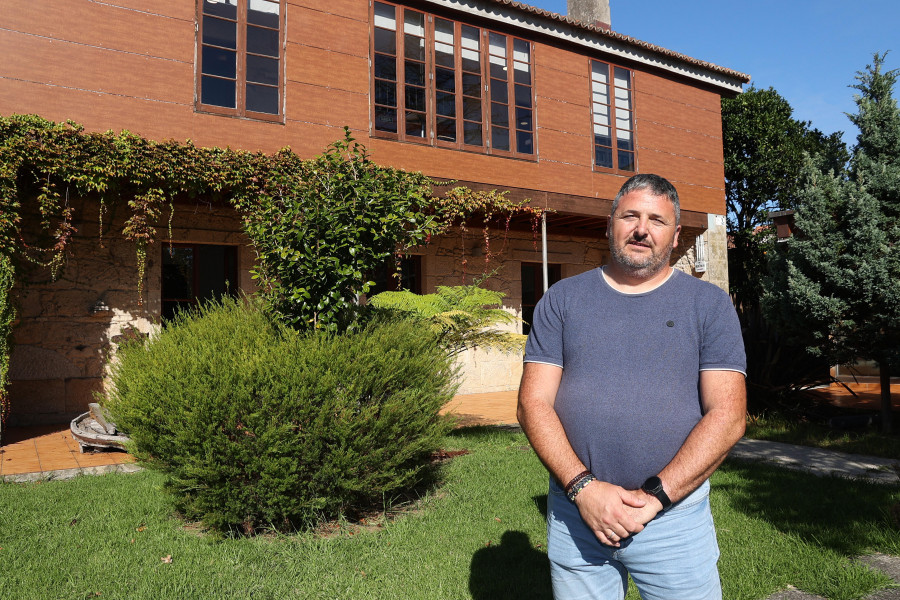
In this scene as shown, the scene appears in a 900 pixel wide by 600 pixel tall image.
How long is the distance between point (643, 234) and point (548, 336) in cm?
44

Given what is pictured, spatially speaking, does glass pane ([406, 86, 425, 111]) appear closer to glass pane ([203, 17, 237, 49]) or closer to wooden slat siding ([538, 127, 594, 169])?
wooden slat siding ([538, 127, 594, 169])

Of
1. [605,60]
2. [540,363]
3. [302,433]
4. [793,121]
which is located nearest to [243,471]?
[302,433]

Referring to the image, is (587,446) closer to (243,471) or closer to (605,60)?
(243,471)

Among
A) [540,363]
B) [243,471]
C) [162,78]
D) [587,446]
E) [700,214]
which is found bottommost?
[243,471]

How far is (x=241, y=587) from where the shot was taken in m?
3.01

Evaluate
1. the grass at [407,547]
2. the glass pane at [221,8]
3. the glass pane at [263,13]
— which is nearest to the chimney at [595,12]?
the glass pane at [263,13]

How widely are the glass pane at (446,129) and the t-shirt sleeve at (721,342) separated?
8710 mm

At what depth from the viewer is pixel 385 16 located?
9.55 metres

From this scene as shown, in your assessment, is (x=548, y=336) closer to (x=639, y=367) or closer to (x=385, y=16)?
(x=639, y=367)

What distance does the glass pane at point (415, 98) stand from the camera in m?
9.74

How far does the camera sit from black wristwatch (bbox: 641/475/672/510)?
63.7 inches

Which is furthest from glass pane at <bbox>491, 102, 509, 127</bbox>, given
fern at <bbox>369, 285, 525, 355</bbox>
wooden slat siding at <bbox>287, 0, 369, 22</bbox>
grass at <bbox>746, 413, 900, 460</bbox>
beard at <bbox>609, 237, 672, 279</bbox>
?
beard at <bbox>609, 237, 672, 279</bbox>

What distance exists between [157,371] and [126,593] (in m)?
1.44

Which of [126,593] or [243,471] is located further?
[243,471]
